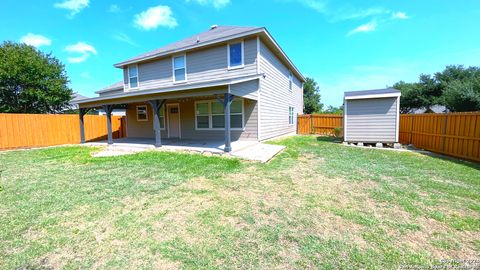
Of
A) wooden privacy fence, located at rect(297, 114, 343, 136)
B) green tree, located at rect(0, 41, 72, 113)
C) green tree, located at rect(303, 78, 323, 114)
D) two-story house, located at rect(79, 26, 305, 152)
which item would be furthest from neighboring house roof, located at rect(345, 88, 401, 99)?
green tree, located at rect(0, 41, 72, 113)

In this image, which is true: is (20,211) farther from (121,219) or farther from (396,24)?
(396,24)

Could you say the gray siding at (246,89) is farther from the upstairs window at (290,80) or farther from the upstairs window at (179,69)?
the upstairs window at (290,80)

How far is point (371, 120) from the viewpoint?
993 centimetres

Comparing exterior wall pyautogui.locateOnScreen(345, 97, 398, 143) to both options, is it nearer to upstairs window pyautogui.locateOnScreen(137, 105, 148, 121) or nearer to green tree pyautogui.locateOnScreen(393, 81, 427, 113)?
upstairs window pyautogui.locateOnScreen(137, 105, 148, 121)

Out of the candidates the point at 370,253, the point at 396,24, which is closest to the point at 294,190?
the point at 370,253

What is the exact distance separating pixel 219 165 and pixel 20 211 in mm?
4059

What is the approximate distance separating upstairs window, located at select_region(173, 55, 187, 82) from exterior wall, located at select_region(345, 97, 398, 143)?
28.4ft

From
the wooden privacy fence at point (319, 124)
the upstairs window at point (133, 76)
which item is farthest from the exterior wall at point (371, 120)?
the upstairs window at point (133, 76)

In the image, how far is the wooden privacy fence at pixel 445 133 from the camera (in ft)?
22.2

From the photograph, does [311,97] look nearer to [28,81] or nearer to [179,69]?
[179,69]

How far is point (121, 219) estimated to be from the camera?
311 centimetres

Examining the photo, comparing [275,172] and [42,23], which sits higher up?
[42,23]

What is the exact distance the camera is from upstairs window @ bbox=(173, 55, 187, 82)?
11.8m

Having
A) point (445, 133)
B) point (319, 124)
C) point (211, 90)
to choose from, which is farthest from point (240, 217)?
point (319, 124)
